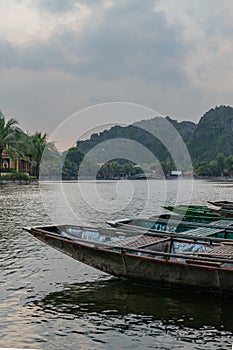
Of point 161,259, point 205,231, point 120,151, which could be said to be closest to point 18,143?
point 120,151

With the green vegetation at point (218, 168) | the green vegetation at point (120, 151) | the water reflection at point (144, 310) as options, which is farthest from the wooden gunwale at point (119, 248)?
the green vegetation at point (218, 168)

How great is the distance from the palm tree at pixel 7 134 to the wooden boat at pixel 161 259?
35.3 meters

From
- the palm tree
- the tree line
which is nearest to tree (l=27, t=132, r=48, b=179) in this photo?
the tree line

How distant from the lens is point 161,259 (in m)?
7.16

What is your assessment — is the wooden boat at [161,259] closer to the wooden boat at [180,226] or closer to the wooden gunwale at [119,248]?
the wooden gunwale at [119,248]

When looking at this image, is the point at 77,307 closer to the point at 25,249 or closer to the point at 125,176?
the point at 25,249

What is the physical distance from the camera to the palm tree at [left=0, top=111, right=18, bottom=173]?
42.8 m

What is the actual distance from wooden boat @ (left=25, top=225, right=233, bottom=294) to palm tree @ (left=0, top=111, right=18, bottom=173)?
35294 mm

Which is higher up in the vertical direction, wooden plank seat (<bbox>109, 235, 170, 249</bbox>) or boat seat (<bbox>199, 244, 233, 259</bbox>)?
wooden plank seat (<bbox>109, 235, 170, 249</bbox>)

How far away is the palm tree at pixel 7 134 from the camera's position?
42781 millimetres

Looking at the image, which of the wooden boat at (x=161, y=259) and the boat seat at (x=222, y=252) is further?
the boat seat at (x=222, y=252)

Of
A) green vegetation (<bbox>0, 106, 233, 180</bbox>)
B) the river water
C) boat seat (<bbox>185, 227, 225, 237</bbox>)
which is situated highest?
green vegetation (<bbox>0, 106, 233, 180</bbox>)

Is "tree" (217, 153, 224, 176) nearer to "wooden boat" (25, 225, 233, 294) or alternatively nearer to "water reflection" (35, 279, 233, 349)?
"wooden boat" (25, 225, 233, 294)

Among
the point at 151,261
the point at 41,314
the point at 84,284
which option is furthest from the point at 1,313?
the point at 151,261
